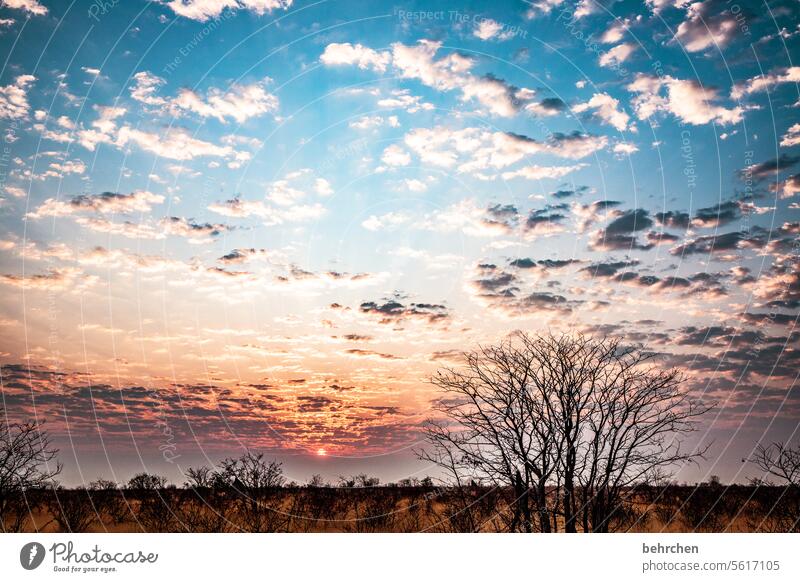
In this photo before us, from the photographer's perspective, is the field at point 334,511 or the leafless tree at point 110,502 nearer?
the field at point 334,511

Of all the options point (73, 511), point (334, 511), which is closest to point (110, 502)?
point (73, 511)

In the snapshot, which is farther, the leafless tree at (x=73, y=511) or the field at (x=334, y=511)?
the leafless tree at (x=73, y=511)

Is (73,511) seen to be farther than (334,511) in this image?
No

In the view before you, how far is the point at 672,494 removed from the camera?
34250mm

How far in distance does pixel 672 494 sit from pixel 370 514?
60.5ft

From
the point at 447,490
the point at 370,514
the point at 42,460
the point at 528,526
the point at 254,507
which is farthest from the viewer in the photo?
the point at 370,514

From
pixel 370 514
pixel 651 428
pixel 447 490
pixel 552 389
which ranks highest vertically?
pixel 552 389

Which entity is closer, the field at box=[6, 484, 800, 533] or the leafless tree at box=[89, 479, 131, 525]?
the field at box=[6, 484, 800, 533]

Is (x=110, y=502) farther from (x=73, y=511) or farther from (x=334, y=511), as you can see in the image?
(x=334, y=511)

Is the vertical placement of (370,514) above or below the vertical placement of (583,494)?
below

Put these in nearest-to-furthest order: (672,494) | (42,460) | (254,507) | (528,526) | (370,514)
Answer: (528,526), (42,460), (254,507), (370,514), (672,494)
